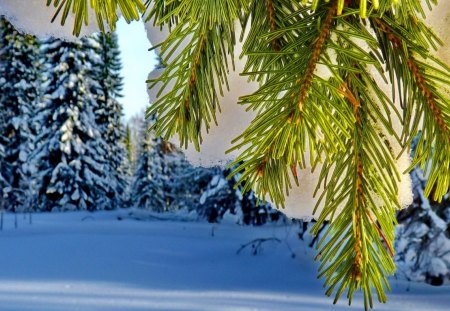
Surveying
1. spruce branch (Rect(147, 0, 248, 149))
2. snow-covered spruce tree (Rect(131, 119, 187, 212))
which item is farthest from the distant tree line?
spruce branch (Rect(147, 0, 248, 149))

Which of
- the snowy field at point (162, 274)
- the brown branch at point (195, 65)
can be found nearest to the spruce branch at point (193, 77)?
the brown branch at point (195, 65)

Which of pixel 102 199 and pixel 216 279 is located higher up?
pixel 102 199

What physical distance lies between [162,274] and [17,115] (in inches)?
653

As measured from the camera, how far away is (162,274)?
7.05 m

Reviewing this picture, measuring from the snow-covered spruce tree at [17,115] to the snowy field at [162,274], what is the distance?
10.8 meters

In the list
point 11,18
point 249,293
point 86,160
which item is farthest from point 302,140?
point 86,160

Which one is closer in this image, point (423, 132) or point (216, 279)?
point (423, 132)

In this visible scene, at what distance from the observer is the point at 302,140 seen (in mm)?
662

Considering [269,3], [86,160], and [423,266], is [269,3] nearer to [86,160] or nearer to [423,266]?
[423,266]

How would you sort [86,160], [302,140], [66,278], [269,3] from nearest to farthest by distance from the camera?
[302,140] < [269,3] < [66,278] < [86,160]

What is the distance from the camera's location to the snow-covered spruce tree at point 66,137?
58.9ft

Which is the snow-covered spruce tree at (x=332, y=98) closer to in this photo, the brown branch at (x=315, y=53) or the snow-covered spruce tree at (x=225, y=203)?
the brown branch at (x=315, y=53)

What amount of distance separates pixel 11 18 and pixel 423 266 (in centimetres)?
608

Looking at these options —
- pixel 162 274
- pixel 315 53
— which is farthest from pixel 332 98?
pixel 162 274
